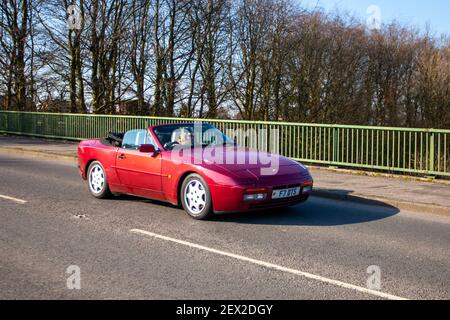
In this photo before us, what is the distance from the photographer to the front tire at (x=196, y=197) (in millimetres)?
7578

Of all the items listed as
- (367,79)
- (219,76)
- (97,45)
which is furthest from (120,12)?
(367,79)

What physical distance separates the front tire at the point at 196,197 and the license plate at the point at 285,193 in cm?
93

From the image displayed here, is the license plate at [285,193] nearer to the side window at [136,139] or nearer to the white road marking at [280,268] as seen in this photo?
the white road marking at [280,268]

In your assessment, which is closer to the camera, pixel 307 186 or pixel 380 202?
pixel 307 186

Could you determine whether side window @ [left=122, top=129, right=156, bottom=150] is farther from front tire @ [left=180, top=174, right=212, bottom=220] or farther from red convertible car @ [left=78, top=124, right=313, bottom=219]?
front tire @ [left=180, top=174, right=212, bottom=220]

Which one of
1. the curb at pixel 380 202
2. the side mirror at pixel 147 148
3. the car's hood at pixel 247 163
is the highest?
the side mirror at pixel 147 148

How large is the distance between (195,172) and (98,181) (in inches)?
102

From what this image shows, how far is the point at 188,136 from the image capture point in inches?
345

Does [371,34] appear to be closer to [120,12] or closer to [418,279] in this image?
[120,12]
